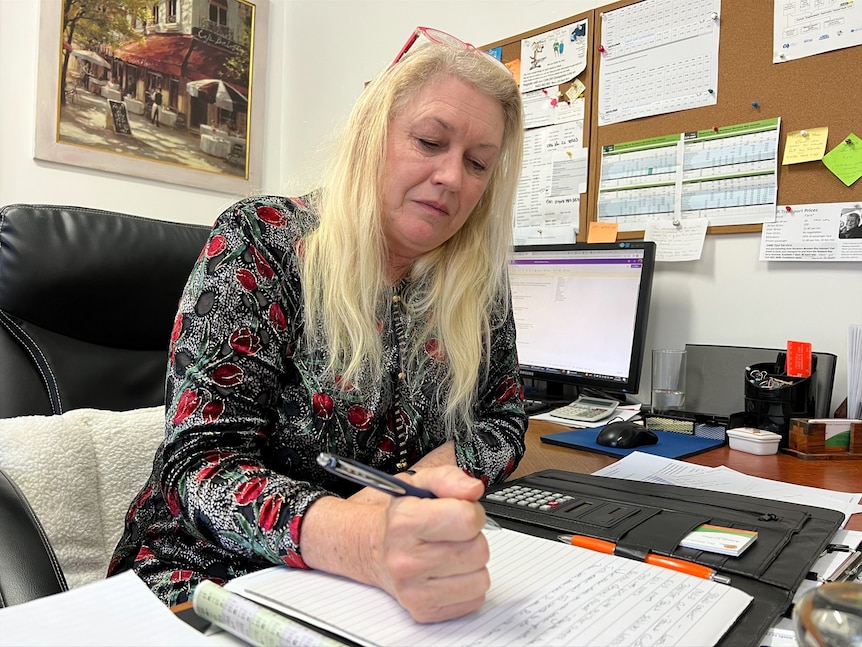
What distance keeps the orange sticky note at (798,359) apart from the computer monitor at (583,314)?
291 mm

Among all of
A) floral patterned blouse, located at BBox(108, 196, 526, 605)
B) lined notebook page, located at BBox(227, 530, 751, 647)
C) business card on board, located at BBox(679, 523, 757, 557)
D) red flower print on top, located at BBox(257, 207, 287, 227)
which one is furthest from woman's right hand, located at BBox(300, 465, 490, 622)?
red flower print on top, located at BBox(257, 207, 287, 227)

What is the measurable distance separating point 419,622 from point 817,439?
100cm

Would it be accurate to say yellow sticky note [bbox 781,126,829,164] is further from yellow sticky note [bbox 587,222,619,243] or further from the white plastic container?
the white plastic container

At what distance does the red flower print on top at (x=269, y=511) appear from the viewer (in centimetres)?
60

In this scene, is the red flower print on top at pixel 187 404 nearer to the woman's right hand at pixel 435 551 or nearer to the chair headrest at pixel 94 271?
Answer: the woman's right hand at pixel 435 551

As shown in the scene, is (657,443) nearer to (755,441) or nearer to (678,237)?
→ (755,441)

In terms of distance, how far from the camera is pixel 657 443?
4.06 feet

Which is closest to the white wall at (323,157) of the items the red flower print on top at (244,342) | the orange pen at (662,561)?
the red flower print on top at (244,342)

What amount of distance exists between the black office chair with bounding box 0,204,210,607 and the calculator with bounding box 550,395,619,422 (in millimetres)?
852

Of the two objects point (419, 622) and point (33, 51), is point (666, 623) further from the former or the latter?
point (33, 51)

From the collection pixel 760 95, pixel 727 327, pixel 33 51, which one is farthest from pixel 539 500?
pixel 33 51

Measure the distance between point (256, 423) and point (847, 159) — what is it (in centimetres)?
126

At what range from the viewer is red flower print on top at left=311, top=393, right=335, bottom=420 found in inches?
33.0

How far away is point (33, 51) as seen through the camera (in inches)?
77.9
